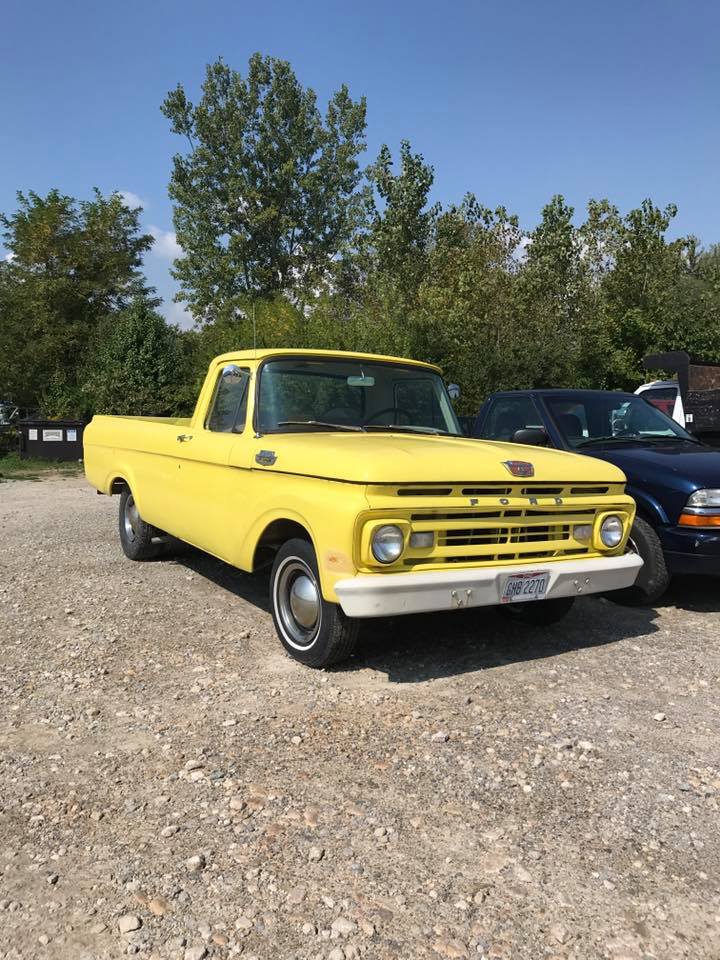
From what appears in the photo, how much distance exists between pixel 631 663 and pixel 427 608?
5.29 ft

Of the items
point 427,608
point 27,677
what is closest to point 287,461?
point 427,608

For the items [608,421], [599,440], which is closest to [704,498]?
[599,440]

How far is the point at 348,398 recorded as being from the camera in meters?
5.36

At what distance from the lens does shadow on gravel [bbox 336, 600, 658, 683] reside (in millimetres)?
4535

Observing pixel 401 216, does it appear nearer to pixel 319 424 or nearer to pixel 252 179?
pixel 252 179

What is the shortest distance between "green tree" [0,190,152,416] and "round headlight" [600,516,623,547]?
2417 cm

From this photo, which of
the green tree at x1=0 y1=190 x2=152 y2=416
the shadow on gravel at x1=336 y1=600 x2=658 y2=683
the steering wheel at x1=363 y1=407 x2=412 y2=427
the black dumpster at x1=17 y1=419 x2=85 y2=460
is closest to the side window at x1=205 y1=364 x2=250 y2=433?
the steering wheel at x1=363 y1=407 x2=412 y2=427

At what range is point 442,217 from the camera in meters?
32.8

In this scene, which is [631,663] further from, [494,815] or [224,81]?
[224,81]

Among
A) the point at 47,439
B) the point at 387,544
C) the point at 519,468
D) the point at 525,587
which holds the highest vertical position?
the point at 519,468

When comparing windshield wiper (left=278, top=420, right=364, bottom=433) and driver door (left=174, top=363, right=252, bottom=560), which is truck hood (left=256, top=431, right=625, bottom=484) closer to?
windshield wiper (left=278, top=420, right=364, bottom=433)

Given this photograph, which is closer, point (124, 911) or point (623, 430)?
point (124, 911)

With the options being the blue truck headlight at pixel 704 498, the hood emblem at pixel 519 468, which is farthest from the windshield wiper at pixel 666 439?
the hood emblem at pixel 519 468

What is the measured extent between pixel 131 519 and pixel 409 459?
4.55m
